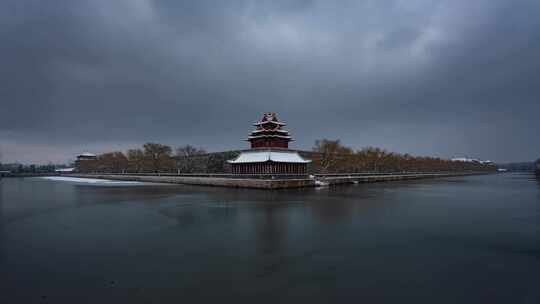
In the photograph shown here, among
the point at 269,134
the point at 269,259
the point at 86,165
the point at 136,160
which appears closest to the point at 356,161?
the point at 269,134

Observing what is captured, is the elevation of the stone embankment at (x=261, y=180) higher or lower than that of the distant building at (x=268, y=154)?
lower

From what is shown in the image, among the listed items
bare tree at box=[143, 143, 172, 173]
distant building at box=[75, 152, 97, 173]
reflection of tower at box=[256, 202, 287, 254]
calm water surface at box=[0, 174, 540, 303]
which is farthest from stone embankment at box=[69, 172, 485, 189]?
distant building at box=[75, 152, 97, 173]

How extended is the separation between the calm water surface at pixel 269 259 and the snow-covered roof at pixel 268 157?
1187 inches

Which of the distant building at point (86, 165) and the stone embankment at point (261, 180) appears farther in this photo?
the distant building at point (86, 165)

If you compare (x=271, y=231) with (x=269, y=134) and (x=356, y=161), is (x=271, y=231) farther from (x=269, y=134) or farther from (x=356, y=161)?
(x=356, y=161)

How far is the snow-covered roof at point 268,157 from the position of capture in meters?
47.2

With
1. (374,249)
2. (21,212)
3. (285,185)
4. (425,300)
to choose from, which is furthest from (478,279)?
(285,185)

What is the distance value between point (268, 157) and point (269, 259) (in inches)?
1480

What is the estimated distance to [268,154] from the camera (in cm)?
4834

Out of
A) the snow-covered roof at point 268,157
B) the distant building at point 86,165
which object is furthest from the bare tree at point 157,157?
the distant building at point 86,165

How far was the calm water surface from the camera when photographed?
22.7 feet

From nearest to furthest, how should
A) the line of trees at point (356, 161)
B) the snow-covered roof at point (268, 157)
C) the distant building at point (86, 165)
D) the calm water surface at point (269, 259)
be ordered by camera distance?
1. the calm water surface at point (269, 259)
2. the snow-covered roof at point (268, 157)
3. the line of trees at point (356, 161)
4. the distant building at point (86, 165)

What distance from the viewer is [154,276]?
7934 millimetres

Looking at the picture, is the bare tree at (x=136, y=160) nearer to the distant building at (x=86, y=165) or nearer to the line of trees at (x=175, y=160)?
the line of trees at (x=175, y=160)
